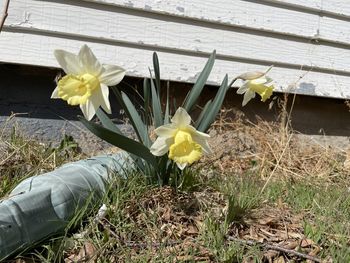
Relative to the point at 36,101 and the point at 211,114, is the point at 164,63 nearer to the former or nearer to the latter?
the point at 36,101

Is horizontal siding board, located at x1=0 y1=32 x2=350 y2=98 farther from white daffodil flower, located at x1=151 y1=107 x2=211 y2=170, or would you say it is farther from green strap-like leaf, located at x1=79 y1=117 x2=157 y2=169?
white daffodil flower, located at x1=151 y1=107 x2=211 y2=170

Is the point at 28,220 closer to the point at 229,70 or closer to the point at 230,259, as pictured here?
the point at 230,259

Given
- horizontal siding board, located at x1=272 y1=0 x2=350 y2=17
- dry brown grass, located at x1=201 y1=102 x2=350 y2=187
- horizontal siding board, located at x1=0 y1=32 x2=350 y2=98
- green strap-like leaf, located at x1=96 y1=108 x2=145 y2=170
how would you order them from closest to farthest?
1. green strap-like leaf, located at x1=96 y1=108 x2=145 y2=170
2. horizontal siding board, located at x1=0 y1=32 x2=350 y2=98
3. dry brown grass, located at x1=201 y1=102 x2=350 y2=187
4. horizontal siding board, located at x1=272 y1=0 x2=350 y2=17

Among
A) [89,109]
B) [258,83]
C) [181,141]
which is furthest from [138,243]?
[258,83]

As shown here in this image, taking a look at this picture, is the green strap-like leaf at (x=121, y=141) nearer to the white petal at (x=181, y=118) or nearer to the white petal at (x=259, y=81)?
the white petal at (x=181, y=118)

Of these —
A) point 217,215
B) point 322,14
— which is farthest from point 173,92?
point 217,215

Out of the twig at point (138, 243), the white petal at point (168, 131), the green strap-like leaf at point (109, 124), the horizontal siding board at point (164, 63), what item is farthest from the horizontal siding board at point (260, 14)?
the twig at point (138, 243)

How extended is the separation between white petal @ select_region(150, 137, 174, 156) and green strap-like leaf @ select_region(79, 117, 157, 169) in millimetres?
99

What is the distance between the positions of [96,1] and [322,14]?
5.76 ft

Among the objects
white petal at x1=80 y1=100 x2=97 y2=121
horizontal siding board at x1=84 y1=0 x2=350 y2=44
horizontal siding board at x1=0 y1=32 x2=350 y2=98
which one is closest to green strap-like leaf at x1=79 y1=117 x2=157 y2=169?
white petal at x1=80 y1=100 x2=97 y2=121

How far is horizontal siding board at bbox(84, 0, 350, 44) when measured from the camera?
10.2 ft

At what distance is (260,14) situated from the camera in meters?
3.43

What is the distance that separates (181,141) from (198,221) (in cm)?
38

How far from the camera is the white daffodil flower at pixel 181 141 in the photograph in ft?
5.35
